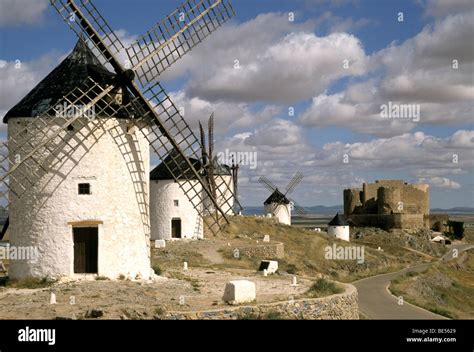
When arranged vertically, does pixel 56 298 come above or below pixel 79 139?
below

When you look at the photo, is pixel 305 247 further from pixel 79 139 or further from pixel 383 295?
pixel 79 139

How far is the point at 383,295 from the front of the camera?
2641cm

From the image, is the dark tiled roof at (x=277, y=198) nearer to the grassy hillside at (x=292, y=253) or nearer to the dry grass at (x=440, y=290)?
the grassy hillside at (x=292, y=253)

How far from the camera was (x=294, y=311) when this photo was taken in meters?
14.0

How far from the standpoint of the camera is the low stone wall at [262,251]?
102 feet

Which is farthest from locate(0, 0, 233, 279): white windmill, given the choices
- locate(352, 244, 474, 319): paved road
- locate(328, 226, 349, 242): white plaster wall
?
locate(328, 226, 349, 242): white plaster wall

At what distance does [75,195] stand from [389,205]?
159ft

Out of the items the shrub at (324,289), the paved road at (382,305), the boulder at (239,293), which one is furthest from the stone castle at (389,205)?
the boulder at (239,293)

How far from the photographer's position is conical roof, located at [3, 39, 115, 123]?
55.7ft

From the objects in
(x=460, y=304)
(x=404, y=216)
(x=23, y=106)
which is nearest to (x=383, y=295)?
(x=460, y=304)

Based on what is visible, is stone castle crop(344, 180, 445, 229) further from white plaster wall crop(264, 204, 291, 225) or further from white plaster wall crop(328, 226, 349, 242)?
white plaster wall crop(264, 204, 291, 225)

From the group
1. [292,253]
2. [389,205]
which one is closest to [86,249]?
[292,253]

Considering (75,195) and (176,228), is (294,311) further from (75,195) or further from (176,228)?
(176,228)
